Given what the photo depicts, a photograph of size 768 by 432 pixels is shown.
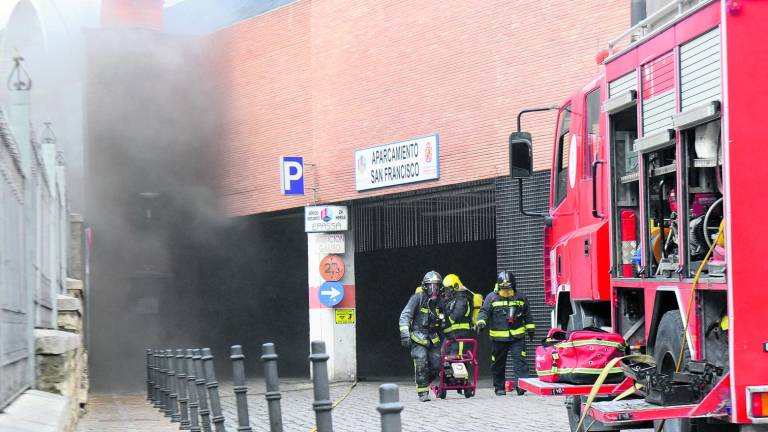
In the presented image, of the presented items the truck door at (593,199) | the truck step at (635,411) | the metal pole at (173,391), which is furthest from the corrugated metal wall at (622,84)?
the metal pole at (173,391)

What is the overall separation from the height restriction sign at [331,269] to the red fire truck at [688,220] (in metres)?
15.0

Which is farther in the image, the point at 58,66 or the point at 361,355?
the point at 58,66

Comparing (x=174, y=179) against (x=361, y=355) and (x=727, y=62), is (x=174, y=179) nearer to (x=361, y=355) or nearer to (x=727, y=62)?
(x=361, y=355)

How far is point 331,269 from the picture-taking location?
23.8 metres

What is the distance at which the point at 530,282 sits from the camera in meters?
18.9

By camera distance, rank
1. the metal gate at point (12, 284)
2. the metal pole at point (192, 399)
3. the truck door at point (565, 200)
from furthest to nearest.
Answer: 1. the metal pole at point (192, 399)
2. the truck door at point (565, 200)
3. the metal gate at point (12, 284)

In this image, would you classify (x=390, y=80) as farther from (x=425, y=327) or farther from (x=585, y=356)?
(x=585, y=356)

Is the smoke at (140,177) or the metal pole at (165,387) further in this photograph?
the smoke at (140,177)

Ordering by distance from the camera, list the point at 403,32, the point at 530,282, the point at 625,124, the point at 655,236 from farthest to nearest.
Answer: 1. the point at 403,32
2. the point at 530,282
3. the point at 625,124
4. the point at 655,236

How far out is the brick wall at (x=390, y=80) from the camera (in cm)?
1844

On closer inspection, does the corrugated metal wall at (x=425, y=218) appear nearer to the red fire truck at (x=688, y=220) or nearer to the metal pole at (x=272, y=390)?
the red fire truck at (x=688, y=220)

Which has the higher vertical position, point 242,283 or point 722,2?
point 722,2

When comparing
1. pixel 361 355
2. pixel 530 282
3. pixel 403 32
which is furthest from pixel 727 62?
pixel 361 355

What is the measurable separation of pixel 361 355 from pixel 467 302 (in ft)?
35.6
